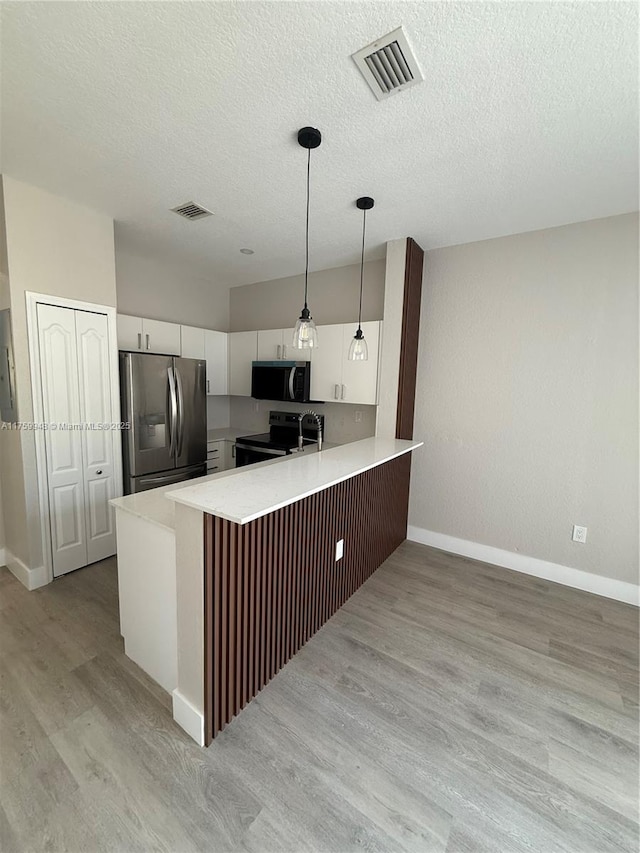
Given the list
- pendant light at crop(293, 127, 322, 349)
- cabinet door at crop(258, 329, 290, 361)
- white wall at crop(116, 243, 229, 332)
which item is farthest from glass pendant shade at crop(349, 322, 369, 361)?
white wall at crop(116, 243, 229, 332)

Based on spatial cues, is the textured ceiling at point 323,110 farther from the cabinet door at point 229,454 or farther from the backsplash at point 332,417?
the cabinet door at point 229,454

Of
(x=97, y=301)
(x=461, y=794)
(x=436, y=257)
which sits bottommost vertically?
(x=461, y=794)

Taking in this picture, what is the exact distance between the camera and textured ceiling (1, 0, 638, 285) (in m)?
1.22

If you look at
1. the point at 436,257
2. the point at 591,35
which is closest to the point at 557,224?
the point at 436,257

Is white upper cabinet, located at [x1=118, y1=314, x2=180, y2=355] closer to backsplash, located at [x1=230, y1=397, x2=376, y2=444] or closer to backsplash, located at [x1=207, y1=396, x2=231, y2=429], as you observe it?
backsplash, located at [x1=207, y1=396, x2=231, y2=429]

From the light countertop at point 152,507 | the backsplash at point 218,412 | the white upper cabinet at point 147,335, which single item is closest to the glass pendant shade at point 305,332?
the light countertop at point 152,507

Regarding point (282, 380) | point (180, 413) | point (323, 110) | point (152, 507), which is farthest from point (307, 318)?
point (180, 413)

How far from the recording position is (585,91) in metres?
1.46

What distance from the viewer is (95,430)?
2762 millimetres

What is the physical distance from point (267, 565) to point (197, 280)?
386cm

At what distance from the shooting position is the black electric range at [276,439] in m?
3.58

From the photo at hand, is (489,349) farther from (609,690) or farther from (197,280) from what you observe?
(197,280)

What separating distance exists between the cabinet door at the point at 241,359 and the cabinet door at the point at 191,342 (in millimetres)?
408

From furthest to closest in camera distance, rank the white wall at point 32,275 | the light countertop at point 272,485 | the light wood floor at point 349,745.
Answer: the white wall at point 32,275 < the light countertop at point 272,485 < the light wood floor at point 349,745
